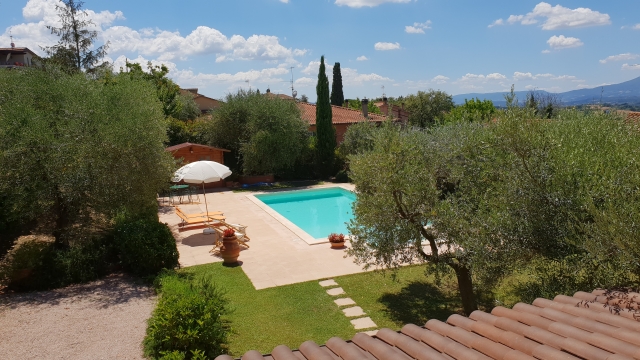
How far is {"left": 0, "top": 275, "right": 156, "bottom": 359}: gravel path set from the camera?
8.16 meters

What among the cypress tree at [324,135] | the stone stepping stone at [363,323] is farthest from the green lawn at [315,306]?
the cypress tree at [324,135]

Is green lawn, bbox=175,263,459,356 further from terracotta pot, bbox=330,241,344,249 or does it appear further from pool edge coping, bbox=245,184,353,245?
pool edge coping, bbox=245,184,353,245

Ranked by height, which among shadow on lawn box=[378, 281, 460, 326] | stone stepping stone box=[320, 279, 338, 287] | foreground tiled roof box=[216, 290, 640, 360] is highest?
foreground tiled roof box=[216, 290, 640, 360]

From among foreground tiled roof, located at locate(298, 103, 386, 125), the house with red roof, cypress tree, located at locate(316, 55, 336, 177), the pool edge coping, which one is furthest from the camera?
foreground tiled roof, located at locate(298, 103, 386, 125)

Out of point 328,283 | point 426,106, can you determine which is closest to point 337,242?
point 328,283

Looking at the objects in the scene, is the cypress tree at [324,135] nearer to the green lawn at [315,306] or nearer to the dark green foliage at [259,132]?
the dark green foliage at [259,132]

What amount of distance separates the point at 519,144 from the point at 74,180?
9975 millimetres

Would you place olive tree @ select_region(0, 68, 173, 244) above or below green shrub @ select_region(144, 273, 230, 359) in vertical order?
above

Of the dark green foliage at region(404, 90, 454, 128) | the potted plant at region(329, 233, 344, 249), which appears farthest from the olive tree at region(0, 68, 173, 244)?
the dark green foliage at region(404, 90, 454, 128)

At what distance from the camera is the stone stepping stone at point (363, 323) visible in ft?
30.7

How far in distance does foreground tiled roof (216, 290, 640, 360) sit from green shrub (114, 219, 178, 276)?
8.87 metres

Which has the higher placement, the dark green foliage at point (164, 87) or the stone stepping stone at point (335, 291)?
the dark green foliage at point (164, 87)

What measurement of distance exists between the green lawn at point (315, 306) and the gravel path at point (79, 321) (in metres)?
1.93

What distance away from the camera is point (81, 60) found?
29.3 m
